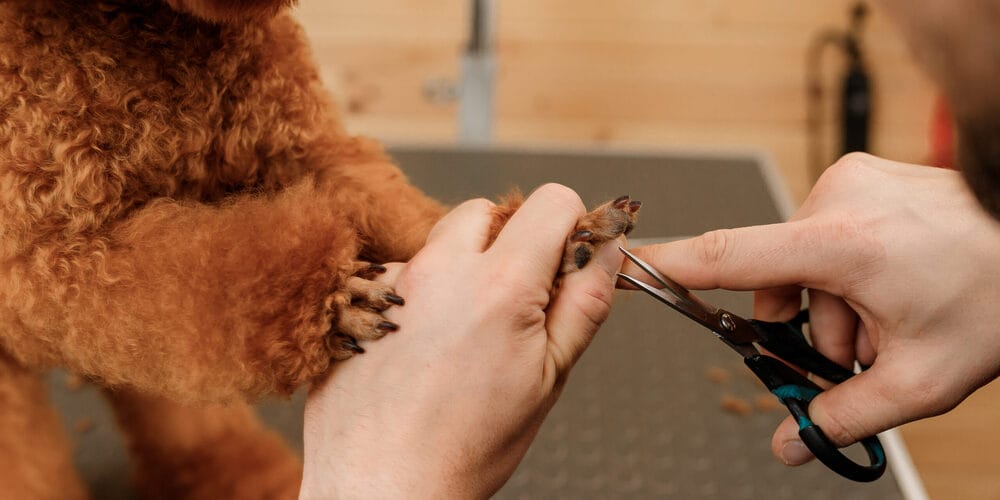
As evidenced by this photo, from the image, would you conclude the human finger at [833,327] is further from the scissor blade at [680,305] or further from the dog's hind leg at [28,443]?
the dog's hind leg at [28,443]

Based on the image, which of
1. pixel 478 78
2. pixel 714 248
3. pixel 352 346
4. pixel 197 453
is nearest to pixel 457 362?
pixel 352 346

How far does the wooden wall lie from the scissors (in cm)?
124

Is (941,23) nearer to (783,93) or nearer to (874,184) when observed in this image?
(874,184)

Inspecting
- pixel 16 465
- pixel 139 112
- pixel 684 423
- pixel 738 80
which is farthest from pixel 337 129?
pixel 738 80

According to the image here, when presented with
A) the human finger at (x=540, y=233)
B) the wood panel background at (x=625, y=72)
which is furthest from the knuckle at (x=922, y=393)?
the wood panel background at (x=625, y=72)

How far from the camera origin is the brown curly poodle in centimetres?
45

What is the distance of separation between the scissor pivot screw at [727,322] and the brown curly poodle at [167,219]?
A: 0.36ft

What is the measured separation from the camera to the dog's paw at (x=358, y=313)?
46 centimetres

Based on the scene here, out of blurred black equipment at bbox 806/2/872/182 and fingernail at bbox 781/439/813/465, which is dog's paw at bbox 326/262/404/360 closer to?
fingernail at bbox 781/439/813/465

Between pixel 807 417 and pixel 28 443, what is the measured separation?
521 millimetres

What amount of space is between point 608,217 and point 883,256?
0.16 m

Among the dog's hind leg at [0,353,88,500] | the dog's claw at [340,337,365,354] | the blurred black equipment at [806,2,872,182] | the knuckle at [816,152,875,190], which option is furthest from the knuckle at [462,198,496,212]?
the blurred black equipment at [806,2,872,182]

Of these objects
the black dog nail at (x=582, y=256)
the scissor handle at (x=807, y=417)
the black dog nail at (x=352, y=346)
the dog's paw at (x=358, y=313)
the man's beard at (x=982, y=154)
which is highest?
the man's beard at (x=982, y=154)

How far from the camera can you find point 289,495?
0.74 m
